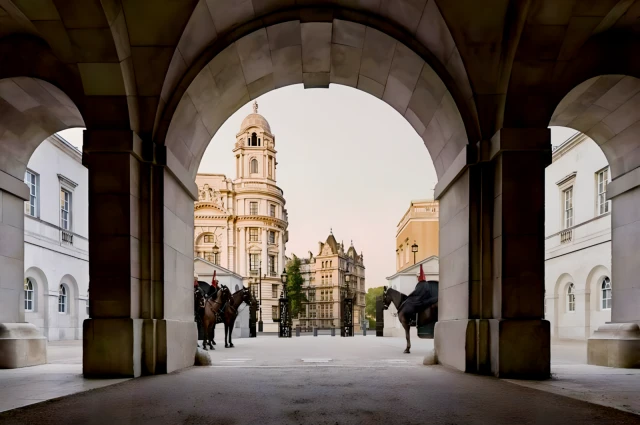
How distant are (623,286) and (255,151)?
72.8 metres

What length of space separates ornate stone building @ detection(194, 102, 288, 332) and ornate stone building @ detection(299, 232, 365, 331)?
78.6ft

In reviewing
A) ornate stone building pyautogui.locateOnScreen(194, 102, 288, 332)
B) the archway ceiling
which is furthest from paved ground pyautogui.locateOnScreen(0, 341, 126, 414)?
ornate stone building pyautogui.locateOnScreen(194, 102, 288, 332)

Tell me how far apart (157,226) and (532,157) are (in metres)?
6.08

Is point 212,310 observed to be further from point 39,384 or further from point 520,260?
point 520,260

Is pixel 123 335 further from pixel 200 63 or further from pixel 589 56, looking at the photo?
pixel 589 56

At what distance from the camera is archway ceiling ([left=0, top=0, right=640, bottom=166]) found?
766 cm

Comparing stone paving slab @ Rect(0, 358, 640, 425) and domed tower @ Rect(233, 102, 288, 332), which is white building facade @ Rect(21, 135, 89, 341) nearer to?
stone paving slab @ Rect(0, 358, 640, 425)

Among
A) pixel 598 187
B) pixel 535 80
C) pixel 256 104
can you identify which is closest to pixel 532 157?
pixel 535 80

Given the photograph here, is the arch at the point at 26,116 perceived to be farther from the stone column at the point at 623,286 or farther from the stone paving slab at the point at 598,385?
the stone column at the point at 623,286

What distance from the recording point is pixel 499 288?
8.13 meters

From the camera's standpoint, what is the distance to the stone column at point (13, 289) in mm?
9758

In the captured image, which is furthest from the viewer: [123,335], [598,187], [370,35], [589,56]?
[598,187]

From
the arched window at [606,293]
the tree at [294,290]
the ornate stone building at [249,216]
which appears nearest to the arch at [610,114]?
the arched window at [606,293]

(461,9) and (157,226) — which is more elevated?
(461,9)
